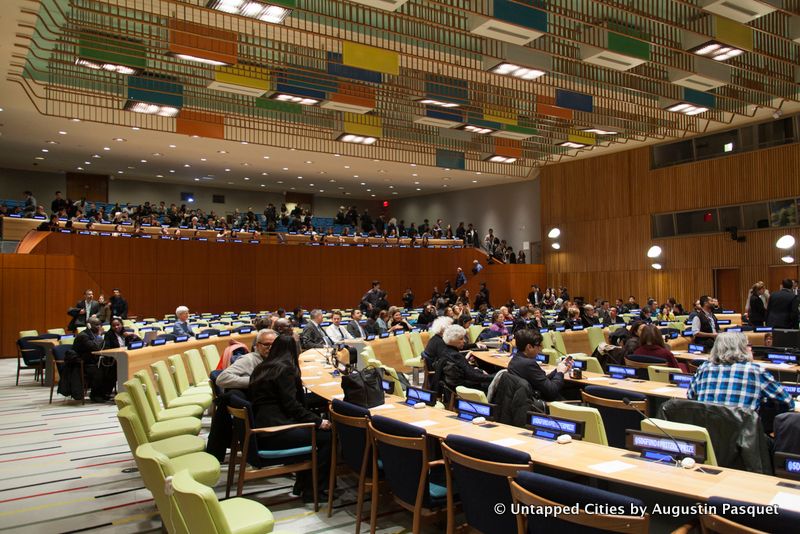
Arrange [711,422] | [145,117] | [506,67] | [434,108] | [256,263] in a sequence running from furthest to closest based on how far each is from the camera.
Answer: [256,263], [145,117], [434,108], [506,67], [711,422]

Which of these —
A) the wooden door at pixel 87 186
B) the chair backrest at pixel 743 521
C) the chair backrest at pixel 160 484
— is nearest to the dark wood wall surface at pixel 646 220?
the chair backrest at pixel 743 521

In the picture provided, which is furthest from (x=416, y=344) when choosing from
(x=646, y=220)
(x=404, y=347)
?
(x=646, y=220)

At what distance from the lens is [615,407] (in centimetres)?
483

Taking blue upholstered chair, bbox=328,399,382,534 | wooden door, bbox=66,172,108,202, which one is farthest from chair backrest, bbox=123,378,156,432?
wooden door, bbox=66,172,108,202

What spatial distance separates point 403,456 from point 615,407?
6.81 feet

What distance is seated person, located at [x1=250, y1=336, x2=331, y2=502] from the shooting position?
4625 millimetres

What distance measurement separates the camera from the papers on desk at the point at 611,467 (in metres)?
2.92

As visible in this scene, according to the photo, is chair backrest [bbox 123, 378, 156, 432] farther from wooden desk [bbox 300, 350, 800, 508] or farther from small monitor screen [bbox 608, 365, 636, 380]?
small monitor screen [bbox 608, 365, 636, 380]

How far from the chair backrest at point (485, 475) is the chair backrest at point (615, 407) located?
2093mm

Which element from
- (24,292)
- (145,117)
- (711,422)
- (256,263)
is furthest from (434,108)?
(711,422)

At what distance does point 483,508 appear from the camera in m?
3.02

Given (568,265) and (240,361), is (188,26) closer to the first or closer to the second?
(240,361)

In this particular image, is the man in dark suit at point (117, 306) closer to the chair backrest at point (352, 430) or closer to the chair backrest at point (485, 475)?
the chair backrest at point (352, 430)

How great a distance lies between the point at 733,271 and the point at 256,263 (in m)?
15.4
